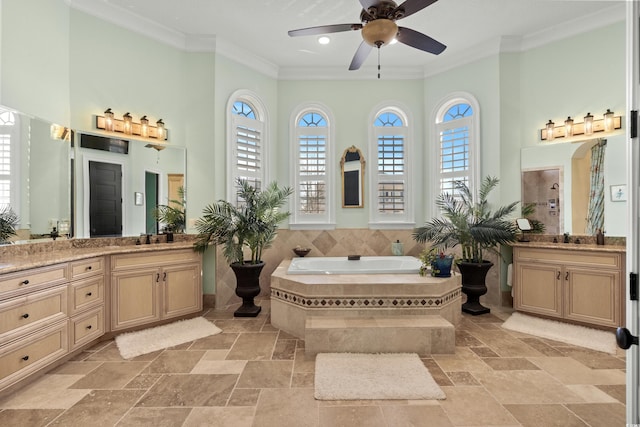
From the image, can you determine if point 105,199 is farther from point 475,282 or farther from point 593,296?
point 593,296

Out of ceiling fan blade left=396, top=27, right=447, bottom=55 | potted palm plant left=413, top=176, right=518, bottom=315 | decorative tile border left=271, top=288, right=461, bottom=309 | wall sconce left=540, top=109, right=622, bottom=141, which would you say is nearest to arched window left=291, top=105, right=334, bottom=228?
potted palm plant left=413, top=176, right=518, bottom=315

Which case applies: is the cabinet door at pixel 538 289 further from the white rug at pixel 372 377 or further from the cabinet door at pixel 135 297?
the cabinet door at pixel 135 297

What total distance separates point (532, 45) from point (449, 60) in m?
1.10

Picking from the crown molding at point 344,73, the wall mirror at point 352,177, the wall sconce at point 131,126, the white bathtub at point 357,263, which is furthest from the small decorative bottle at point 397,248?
the wall sconce at point 131,126

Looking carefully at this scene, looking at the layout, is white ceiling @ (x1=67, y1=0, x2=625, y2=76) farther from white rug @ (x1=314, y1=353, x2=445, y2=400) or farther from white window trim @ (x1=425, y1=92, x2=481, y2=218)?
white rug @ (x1=314, y1=353, x2=445, y2=400)

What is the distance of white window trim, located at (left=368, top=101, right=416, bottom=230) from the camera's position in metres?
5.35

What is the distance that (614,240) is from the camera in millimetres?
3830

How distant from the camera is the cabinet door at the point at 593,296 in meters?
3.42

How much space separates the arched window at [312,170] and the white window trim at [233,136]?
479 mm

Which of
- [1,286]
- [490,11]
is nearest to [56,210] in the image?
[1,286]

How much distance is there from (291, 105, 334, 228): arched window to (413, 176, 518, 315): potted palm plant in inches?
65.8

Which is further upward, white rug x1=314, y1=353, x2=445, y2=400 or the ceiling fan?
the ceiling fan

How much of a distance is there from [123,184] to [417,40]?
376 cm

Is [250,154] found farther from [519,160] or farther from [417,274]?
[519,160]
